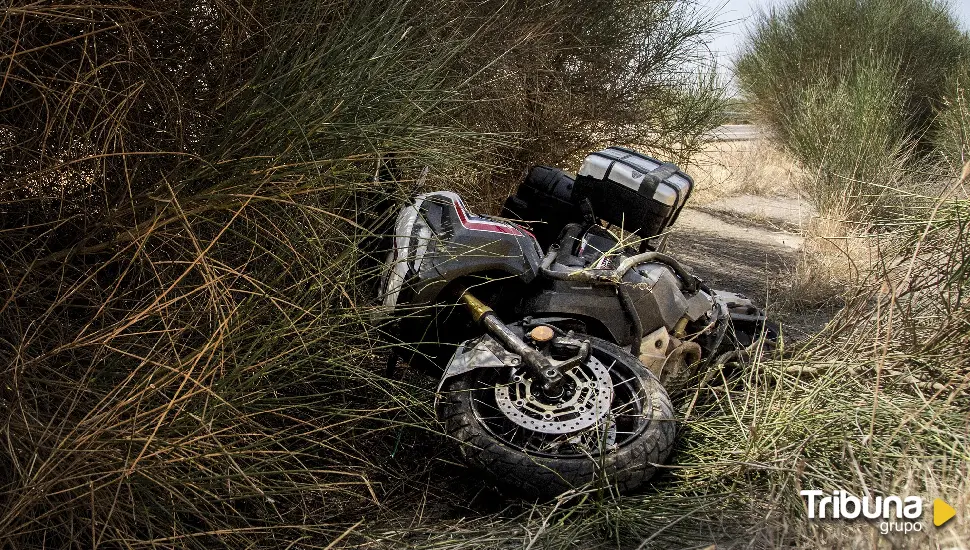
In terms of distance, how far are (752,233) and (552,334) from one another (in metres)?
9.04

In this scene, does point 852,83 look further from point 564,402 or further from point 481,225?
point 564,402

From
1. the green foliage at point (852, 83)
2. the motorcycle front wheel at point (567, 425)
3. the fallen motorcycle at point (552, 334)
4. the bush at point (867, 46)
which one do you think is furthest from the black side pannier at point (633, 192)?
the bush at point (867, 46)

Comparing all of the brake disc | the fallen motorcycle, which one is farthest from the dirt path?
the brake disc

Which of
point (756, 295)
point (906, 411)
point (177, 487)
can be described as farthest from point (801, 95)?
point (177, 487)

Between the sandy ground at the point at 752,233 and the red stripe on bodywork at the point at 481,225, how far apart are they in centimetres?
182

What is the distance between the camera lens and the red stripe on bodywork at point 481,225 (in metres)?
3.55

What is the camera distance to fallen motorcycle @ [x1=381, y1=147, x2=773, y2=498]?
309 cm

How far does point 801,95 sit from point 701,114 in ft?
14.2

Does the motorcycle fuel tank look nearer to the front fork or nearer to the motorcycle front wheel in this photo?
the front fork

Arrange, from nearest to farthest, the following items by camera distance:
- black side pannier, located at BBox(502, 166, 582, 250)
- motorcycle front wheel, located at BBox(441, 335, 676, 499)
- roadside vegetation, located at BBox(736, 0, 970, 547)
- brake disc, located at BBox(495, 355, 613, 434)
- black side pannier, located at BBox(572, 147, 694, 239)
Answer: roadside vegetation, located at BBox(736, 0, 970, 547)
motorcycle front wheel, located at BBox(441, 335, 676, 499)
brake disc, located at BBox(495, 355, 613, 434)
black side pannier, located at BBox(572, 147, 694, 239)
black side pannier, located at BBox(502, 166, 582, 250)

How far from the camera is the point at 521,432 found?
3.19 metres

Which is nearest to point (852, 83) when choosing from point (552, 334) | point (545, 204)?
point (545, 204)

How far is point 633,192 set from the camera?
4453 millimetres

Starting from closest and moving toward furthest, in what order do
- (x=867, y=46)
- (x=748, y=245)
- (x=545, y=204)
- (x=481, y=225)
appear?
(x=481, y=225), (x=545, y=204), (x=748, y=245), (x=867, y=46)
